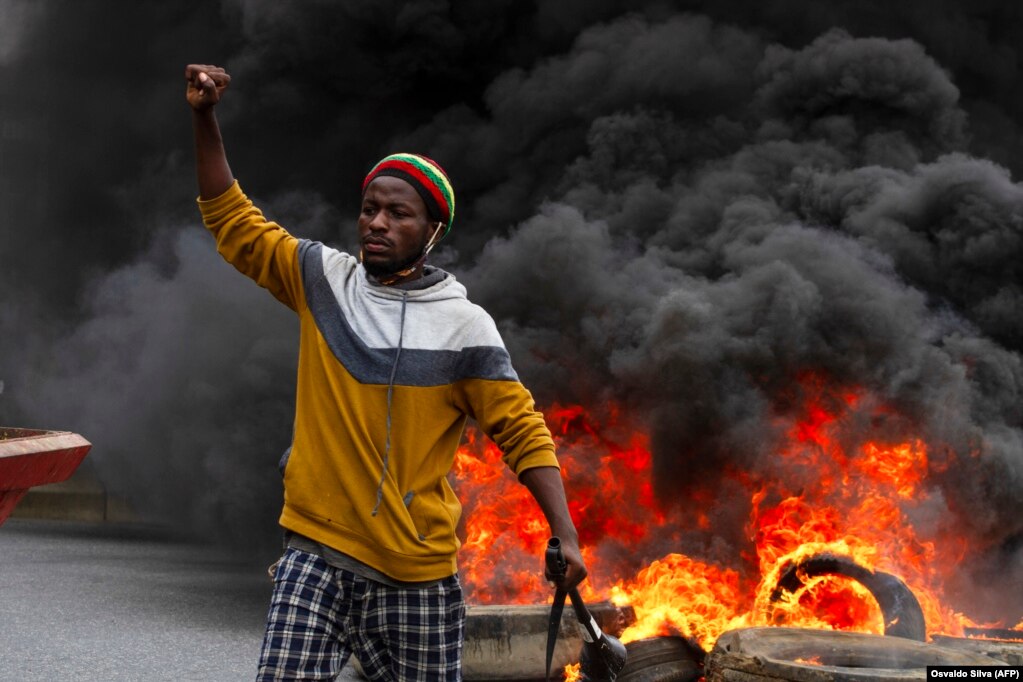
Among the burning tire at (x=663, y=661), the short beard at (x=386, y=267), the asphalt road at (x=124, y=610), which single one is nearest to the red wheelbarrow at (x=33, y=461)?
the short beard at (x=386, y=267)

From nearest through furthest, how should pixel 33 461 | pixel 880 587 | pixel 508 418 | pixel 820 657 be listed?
pixel 33 461 → pixel 508 418 → pixel 820 657 → pixel 880 587

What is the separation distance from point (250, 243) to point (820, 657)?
3.24 meters

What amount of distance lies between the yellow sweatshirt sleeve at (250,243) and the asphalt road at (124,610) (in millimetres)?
3585

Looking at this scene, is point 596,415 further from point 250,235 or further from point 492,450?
point 250,235

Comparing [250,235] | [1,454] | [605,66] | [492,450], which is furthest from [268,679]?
[605,66]

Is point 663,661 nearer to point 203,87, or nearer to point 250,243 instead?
point 250,243

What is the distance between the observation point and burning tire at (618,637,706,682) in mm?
5117

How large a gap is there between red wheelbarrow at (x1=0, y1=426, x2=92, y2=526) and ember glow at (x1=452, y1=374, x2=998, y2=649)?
3968 mm

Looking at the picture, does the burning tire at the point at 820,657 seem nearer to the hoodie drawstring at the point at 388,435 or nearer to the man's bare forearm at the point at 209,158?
the hoodie drawstring at the point at 388,435

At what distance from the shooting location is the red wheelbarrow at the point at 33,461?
6.95 ft

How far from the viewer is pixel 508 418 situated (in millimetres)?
2309

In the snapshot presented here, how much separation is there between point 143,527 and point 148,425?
6.42 ft

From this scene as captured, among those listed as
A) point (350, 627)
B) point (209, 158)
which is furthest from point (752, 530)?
point (209, 158)

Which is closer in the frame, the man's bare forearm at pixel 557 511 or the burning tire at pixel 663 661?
the man's bare forearm at pixel 557 511
